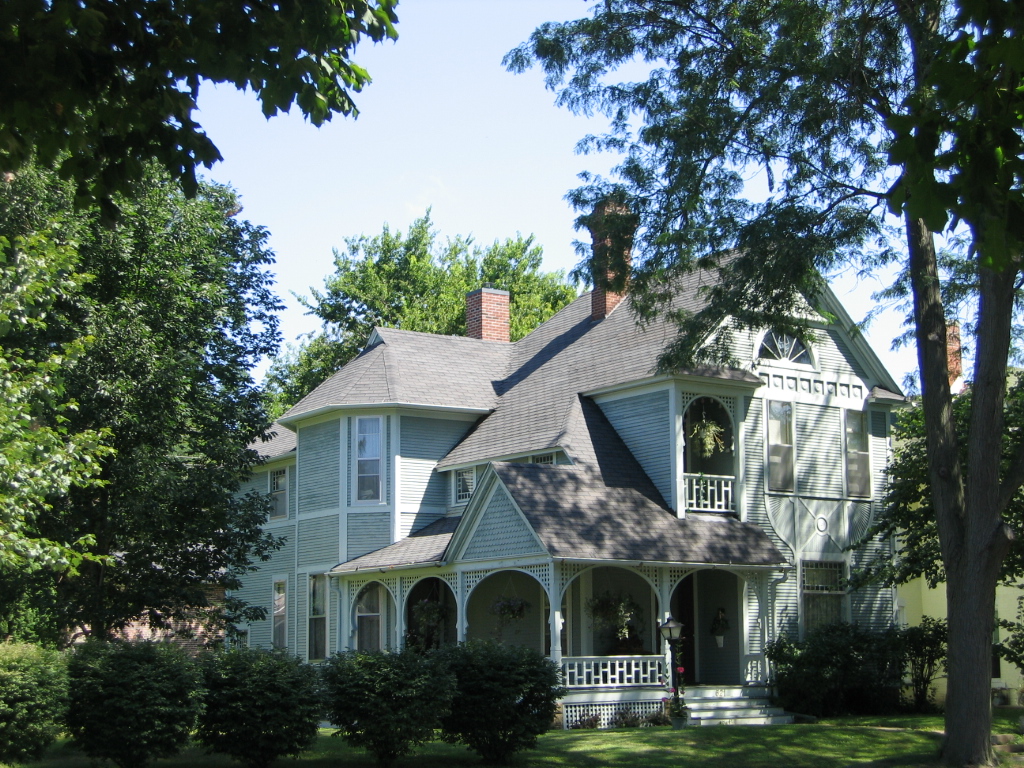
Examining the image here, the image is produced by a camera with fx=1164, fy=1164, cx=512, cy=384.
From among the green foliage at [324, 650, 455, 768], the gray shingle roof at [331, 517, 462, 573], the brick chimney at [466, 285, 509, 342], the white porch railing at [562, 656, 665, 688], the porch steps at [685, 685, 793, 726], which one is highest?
the brick chimney at [466, 285, 509, 342]

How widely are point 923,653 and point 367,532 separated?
12.5 meters

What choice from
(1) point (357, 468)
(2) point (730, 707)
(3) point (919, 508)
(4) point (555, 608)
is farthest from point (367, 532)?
(3) point (919, 508)

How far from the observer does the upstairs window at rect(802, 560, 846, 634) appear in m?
25.5

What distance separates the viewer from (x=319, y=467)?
1128 inches

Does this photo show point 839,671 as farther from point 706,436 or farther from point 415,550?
point 415,550

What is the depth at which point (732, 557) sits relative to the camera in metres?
22.8

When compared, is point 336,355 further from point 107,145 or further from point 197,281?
point 107,145

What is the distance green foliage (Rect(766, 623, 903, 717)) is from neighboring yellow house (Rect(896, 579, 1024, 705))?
10.1 ft

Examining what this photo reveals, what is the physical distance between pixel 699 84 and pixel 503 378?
41.2ft

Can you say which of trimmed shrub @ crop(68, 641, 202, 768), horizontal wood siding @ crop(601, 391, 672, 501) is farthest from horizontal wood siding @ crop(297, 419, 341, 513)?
trimmed shrub @ crop(68, 641, 202, 768)

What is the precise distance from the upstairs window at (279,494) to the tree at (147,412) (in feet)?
23.8

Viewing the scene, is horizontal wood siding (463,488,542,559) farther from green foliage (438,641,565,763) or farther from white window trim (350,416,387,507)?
green foliage (438,641,565,763)

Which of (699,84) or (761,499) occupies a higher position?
(699,84)

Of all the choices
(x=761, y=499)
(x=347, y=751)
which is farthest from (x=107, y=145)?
(x=761, y=499)
